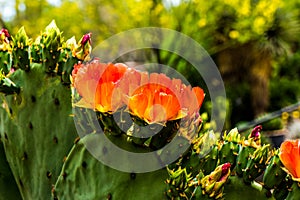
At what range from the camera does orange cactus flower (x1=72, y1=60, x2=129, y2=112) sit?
48.1 inches

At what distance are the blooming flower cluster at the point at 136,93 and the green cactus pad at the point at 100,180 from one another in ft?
0.40

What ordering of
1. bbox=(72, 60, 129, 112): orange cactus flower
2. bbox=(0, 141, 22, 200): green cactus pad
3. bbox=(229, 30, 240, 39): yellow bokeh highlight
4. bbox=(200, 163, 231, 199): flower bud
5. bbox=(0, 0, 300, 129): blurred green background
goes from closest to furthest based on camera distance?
bbox=(200, 163, 231, 199): flower bud, bbox=(72, 60, 129, 112): orange cactus flower, bbox=(0, 141, 22, 200): green cactus pad, bbox=(0, 0, 300, 129): blurred green background, bbox=(229, 30, 240, 39): yellow bokeh highlight

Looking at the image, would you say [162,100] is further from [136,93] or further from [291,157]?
[291,157]

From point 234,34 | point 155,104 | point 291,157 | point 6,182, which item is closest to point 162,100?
point 155,104

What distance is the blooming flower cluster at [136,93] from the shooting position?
3.82 feet

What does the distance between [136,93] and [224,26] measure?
1056 centimetres

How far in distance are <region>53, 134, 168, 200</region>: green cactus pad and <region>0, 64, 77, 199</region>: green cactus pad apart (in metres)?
0.16

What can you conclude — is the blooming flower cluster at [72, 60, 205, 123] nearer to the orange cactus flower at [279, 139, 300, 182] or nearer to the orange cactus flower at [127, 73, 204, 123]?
the orange cactus flower at [127, 73, 204, 123]

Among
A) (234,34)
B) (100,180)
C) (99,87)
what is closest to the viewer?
(99,87)

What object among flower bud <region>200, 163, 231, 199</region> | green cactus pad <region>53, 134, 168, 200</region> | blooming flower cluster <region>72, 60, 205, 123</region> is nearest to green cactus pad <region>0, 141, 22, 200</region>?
green cactus pad <region>53, 134, 168, 200</region>

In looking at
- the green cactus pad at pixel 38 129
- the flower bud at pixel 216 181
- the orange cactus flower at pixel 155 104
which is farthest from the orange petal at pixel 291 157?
the green cactus pad at pixel 38 129

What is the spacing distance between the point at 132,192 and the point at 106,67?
0.30m

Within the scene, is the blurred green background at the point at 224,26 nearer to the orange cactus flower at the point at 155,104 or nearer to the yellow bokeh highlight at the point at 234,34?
the yellow bokeh highlight at the point at 234,34

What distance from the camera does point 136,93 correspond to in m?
1.20
